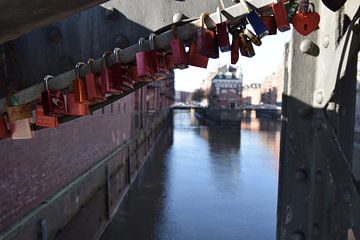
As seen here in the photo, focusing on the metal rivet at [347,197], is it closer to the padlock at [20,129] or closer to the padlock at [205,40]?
the padlock at [205,40]

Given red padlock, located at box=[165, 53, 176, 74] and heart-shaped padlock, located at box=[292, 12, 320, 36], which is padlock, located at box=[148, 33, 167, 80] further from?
heart-shaped padlock, located at box=[292, 12, 320, 36]

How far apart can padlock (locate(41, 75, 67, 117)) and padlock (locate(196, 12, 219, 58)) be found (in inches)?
35.8

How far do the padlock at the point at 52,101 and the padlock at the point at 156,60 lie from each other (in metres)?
0.59

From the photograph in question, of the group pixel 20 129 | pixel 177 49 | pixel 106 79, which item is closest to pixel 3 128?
pixel 20 129

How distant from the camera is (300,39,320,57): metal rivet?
145 centimetres

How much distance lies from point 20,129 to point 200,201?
→ 14.7m

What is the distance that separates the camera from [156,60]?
5.95 ft

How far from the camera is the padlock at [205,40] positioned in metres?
1.56

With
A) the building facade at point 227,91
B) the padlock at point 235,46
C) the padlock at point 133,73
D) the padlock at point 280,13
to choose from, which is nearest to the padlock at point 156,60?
the padlock at point 133,73

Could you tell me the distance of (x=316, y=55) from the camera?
1.47m

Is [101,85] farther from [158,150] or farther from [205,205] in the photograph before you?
[158,150]

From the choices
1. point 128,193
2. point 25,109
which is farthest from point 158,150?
point 25,109

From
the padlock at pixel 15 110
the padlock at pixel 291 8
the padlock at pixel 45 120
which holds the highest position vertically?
the padlock at pixel 291 8

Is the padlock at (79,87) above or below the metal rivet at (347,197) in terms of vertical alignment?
above
